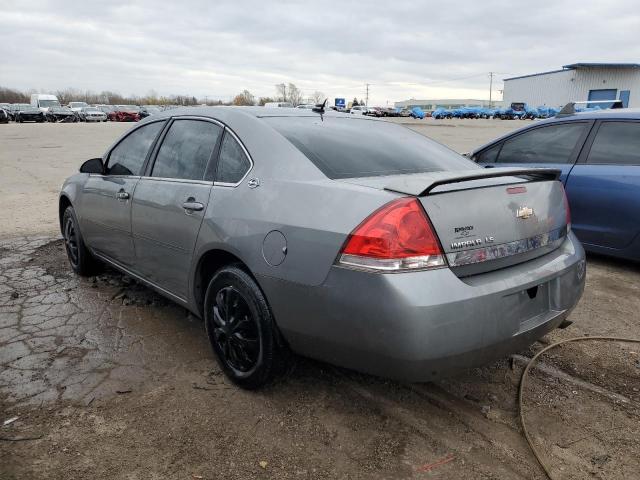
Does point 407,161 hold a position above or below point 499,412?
above

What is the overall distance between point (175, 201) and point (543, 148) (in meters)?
4.02

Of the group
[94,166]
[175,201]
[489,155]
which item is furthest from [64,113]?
[175,201]

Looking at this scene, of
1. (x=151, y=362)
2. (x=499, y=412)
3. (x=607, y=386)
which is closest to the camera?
(x=499, y=412)

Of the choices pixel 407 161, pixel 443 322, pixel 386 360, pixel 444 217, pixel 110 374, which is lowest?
pixel 110 374

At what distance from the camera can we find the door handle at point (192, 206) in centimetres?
300

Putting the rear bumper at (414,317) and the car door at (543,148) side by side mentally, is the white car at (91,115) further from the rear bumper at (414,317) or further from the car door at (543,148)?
the rear bumper at (414,317)

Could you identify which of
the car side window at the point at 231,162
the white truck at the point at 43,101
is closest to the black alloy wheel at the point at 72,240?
the car side window at the point at 231,162

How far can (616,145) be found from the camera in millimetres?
4965

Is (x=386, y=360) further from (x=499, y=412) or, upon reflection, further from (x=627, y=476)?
(x=627, y=476)

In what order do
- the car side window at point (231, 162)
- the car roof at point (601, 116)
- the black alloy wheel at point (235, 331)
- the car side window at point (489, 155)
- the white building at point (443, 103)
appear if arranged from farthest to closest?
the white building at point (443, 103)
the car side window at point (489, 155)
the car roof at point (601, 116)
the car side window at point (231, 162)
the black alloy wheel at point (235, 331)

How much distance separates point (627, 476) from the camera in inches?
87.3

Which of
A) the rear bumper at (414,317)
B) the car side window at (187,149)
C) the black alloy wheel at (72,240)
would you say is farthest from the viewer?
the black alloy wheel at (72,240)

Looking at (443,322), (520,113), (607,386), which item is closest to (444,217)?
(443,322)

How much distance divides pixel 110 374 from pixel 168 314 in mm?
943
